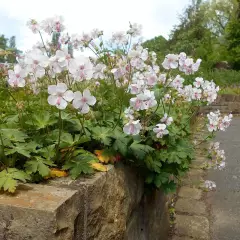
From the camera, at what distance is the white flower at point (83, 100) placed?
1.49m

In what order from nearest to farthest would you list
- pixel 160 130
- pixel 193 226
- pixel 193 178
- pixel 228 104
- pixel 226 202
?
1. pixel 160 130
2. pixel 193 226
3. pixel 226 202
4. pixel 193 178
5. pixel 228 104

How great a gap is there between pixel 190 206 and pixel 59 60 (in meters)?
2.09

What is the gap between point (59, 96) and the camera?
1.43m

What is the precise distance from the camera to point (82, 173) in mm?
1591

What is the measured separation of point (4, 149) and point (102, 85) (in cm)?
107

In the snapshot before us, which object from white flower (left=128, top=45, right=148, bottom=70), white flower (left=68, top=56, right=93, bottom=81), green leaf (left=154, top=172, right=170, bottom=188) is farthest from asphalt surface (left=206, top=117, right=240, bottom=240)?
white flower (left=68, top=56, right=93, bottom=81)

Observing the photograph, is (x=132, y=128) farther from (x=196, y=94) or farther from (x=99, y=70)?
(x=196, y=94)

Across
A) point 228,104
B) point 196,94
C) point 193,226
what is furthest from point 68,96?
point 228,104

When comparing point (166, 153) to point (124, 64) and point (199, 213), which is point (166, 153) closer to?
point (124, 64)

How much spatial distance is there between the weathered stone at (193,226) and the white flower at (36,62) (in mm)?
1709

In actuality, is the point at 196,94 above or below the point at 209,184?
above

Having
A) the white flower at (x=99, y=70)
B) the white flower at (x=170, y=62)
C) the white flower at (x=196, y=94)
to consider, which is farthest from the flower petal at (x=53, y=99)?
the white flower at (x=196, y=94)

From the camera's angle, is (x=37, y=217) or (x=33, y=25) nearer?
(x=37, y=217)

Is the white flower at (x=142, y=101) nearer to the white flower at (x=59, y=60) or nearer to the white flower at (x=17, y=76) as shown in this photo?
the white flower at (x=59, y=60)
